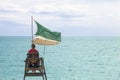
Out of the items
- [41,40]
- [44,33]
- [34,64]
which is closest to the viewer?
[44,33]

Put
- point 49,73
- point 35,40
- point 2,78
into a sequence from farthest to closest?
point 49,73
point 2,78
point 35,40

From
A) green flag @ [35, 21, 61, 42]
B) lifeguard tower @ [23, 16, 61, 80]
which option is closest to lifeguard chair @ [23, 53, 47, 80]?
lifeguard tower @ [23, 16, 61, 80]

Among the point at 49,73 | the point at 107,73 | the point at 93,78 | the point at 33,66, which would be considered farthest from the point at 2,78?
the point at 33,66

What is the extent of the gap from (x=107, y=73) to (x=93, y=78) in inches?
355

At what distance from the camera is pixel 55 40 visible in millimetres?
24531

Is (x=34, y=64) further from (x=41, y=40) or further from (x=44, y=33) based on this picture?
(x=44, y=33)

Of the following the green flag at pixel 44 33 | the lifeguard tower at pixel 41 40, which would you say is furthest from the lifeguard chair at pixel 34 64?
the green flag at pixel 44 33

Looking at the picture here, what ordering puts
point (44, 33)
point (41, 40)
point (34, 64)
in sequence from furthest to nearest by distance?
1. point (34, 64)
2. point (41, 40)
3. point (44, 33)

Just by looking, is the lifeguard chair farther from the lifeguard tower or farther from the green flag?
the green flag

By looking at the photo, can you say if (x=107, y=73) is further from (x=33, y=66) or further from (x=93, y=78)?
(x=33, y=66)

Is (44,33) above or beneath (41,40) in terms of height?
above

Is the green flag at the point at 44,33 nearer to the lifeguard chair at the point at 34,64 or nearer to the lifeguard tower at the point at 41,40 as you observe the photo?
the lifeguard tower at the point at 41,40

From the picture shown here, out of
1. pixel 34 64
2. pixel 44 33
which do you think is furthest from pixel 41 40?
pixel 34 64

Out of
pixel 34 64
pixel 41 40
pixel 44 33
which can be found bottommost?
pixel 34 64
